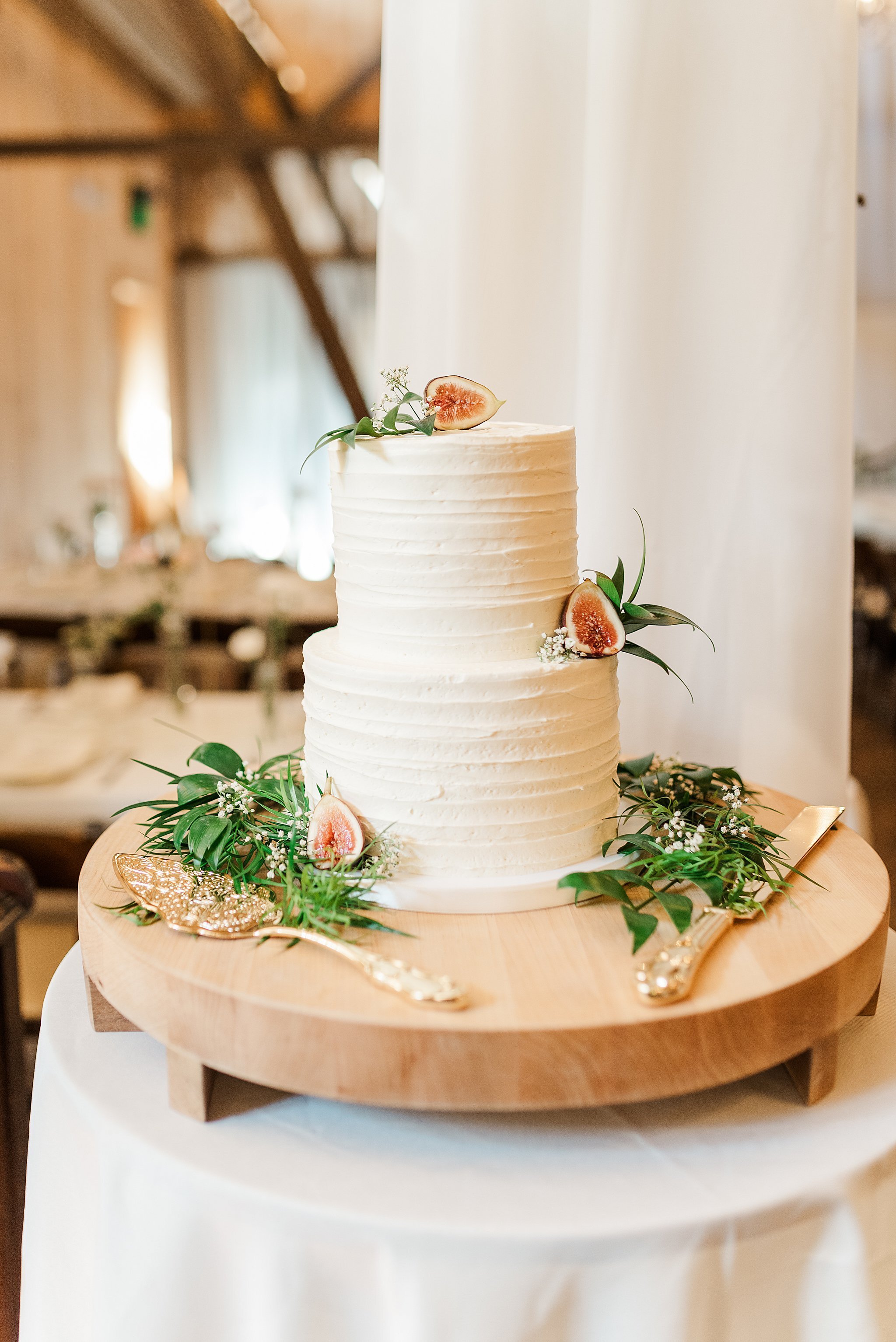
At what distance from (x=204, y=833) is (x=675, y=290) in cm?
113

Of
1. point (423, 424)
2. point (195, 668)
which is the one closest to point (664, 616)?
point (423, 424)

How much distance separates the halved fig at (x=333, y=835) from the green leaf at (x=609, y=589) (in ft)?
1.27

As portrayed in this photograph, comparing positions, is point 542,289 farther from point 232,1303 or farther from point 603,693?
point 232,1303

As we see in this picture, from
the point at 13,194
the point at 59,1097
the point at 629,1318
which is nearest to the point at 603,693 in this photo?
the point at 629,1318

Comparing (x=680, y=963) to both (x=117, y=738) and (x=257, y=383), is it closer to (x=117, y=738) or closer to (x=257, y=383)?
(x=117, y=738)

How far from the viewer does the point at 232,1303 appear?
38.6 inches

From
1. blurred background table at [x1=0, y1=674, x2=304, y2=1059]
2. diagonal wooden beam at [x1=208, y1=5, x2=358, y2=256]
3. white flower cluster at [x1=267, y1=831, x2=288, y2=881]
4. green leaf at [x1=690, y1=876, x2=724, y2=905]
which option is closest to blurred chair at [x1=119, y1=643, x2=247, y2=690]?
blurred background table at [x1=0, y1=674, x2=304, y2=1059]

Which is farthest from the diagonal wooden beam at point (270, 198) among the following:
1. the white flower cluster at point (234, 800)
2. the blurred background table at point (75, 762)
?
the white flower cluster at point (234, 800)

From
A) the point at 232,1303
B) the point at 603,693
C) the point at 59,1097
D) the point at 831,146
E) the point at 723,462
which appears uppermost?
the point at 831,146

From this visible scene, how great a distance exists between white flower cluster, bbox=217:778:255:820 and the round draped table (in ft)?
1.06

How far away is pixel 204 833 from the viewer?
1228mm

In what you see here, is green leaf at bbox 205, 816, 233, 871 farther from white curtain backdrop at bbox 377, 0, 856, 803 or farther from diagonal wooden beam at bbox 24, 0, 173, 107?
diagonal wooden beam at bbox 24, 0, 173, 107

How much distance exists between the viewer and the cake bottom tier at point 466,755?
1149 mm

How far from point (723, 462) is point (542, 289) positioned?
41 centimetres
